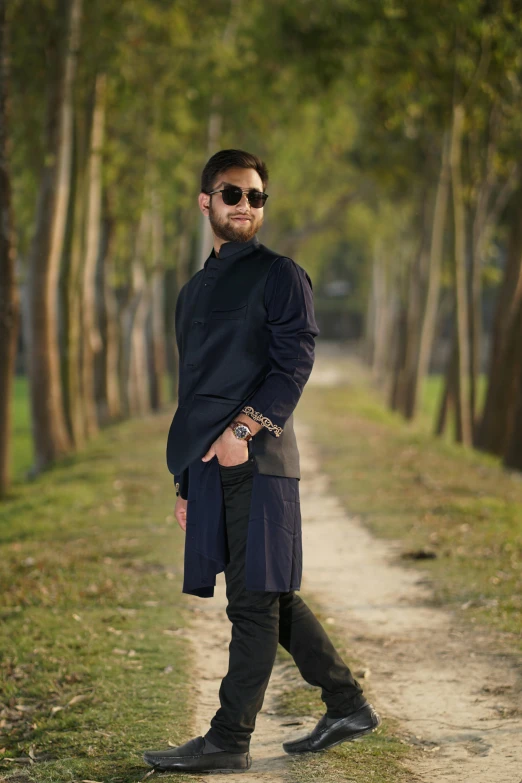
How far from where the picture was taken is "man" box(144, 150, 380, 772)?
4969 mm

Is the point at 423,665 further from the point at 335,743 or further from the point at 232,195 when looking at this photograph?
the point at 232,195

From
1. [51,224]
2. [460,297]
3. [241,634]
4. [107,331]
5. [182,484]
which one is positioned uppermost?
[51,224]

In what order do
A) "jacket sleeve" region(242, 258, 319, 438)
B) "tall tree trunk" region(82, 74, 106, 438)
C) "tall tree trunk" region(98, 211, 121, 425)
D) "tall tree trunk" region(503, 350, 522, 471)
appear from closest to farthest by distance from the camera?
"jacket sleeve" region(242, 258, 319, 438), "tall tree trunk" region(503, 350, 522, 471), "tall tree trunk" region(82, 74, 106, 438), "tall tree trunk" region(98, 211, 121, 425)

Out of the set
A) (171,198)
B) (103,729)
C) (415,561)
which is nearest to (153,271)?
(171,198)

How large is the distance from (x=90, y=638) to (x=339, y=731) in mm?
2581

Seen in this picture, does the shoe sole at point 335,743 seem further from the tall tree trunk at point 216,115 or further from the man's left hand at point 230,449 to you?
the tall tree trunk at point 216,115

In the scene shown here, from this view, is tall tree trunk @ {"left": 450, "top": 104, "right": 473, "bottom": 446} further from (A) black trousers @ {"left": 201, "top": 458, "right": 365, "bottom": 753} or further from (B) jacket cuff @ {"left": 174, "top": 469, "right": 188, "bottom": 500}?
(A) black trousers @ {"left": 201, "top": 458, "right": 365, "bottom": 753}

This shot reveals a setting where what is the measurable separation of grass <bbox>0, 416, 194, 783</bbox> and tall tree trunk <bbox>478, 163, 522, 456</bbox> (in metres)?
8.62

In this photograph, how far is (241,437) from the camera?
4.96 metres

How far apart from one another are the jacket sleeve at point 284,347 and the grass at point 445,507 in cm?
310

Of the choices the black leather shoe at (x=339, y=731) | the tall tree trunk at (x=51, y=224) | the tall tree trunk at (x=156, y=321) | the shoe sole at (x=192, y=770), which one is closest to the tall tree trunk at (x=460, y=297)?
the tall tree trunk at (x=51, y=224)

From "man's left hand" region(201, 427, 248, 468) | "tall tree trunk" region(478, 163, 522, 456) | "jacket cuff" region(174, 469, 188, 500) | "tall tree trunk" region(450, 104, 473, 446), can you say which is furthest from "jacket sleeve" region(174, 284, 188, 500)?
"tall tree trunk" region(450, 104, 473, 446)

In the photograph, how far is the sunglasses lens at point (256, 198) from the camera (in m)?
5.14

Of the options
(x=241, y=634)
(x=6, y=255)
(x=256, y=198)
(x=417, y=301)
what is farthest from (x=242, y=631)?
(x=417, y=301)
